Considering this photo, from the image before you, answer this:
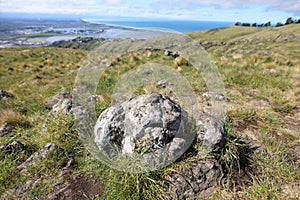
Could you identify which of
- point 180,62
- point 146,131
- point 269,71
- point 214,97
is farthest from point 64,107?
point 269,71

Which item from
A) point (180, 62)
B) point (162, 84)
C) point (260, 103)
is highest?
point (162, 84)

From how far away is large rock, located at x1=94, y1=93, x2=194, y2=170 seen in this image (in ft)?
10.9

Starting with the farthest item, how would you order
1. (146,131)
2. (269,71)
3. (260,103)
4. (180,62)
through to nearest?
1. (180,62)
2. (269,71)
3. (260,103)
4. (146,131)

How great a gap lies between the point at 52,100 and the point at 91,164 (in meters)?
4.38

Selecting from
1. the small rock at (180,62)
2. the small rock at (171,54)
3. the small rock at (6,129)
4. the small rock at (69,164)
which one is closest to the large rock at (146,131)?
the small rock at (69,164)

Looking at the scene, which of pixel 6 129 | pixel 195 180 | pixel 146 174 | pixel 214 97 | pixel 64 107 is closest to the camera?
pixel 146 174

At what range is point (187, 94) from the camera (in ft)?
17.6

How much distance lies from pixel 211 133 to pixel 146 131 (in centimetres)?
103

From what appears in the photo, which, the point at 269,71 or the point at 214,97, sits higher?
the point at 214,97

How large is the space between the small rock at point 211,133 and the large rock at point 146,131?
0.19 metres

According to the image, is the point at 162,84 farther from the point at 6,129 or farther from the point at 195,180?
the point at 6,129

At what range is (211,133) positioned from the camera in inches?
139

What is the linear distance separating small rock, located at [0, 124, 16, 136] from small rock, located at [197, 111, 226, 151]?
4.39 m

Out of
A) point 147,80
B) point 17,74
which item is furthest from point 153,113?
point 17,74
